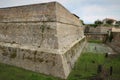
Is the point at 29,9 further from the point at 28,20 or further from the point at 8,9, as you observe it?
the point at 8,9

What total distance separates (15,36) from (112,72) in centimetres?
748

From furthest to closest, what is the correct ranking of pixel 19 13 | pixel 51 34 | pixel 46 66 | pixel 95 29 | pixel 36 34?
pixel 95 29 < pixel 19 13 < pixel 36 34 < pixel 51 34 < pixel 46 66

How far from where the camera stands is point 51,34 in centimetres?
916

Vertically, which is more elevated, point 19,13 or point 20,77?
point 19,13

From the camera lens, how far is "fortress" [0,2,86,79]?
860 cm

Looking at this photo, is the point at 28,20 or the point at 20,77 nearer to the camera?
the point at 20,77

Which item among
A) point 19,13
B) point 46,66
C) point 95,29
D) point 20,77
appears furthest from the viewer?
point 95,29

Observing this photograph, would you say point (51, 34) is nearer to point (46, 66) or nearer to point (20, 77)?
point (46, 66)

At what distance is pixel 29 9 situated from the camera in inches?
414

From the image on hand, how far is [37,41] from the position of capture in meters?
9.73

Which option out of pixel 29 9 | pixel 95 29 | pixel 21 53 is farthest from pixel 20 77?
pixel 95 29

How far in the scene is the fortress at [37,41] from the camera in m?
8.60

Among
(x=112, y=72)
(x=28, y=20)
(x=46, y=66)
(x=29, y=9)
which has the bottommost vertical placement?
(x=112, y=72)

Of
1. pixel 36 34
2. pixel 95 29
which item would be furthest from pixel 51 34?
pixel 95 29
